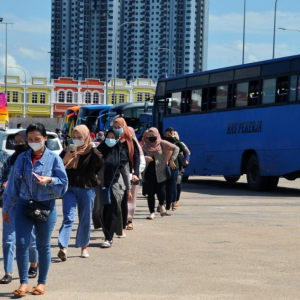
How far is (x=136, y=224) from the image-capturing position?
1365 centimetres

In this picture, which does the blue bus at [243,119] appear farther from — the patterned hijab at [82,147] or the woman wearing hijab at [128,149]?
the patterned hijab at [82,147]

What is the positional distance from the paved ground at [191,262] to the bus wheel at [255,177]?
673 centimetres

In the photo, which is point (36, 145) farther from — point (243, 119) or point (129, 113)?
point (129, 113)

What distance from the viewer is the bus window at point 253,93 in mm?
22525

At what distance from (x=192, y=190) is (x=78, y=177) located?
1442 cm

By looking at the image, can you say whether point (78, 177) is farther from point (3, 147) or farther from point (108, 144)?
point (3, 147)

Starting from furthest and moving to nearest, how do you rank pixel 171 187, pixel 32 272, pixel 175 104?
pixel 175 104
pixel 171 187
pixel 32 272

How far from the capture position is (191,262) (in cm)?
919

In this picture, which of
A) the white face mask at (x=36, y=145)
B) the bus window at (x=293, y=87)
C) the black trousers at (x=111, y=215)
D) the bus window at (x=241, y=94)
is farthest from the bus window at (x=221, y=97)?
the white face mask at (x=36, y=145)

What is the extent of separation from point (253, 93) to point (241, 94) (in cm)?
62

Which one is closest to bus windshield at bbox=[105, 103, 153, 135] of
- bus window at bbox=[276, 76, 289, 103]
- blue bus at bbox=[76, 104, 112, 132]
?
blue bus at bbox=[76, 104, 112, 132]

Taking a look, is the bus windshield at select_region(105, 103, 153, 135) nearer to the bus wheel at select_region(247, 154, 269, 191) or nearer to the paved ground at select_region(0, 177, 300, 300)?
the bus wheel at select_region(247, 154, 269, 191)

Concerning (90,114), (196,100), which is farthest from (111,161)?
(90,114)

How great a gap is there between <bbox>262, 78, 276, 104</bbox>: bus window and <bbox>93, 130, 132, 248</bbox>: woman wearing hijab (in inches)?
449
